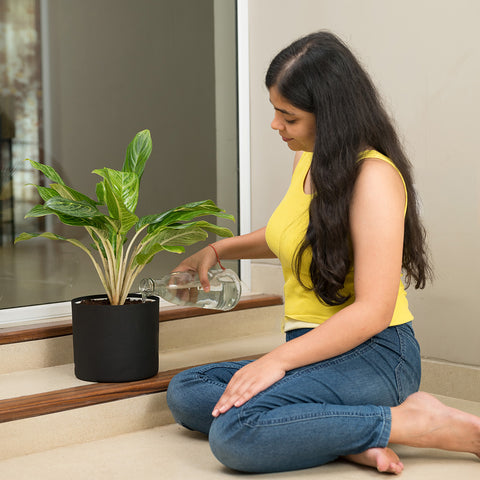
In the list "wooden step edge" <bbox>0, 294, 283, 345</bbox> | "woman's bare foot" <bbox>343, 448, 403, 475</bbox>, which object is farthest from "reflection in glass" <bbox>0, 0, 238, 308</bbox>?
"woman's bare foot" <bbox>343, 448, 403, 475</bbox>

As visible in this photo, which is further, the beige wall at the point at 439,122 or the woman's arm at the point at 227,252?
the beige wall at the point at 439,122

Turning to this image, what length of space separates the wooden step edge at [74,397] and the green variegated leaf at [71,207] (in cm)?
42

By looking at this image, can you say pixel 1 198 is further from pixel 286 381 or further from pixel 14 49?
pixel 286 381

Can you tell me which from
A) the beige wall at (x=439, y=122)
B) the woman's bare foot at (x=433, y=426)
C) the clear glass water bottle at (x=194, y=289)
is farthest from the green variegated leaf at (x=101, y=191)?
the beige wall at (x=439, y=122)

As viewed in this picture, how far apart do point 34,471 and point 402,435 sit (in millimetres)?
757

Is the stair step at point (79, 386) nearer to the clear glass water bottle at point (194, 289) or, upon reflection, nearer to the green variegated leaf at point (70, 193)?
the clear glass water bottle at point (194, 289)

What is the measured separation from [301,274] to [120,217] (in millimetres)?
459

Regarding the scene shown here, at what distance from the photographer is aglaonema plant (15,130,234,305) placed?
1580 mm

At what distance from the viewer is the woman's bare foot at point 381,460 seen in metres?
1.30

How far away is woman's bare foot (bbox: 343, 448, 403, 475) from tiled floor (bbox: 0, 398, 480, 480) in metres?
0.03

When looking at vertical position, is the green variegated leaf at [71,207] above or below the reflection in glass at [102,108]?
below

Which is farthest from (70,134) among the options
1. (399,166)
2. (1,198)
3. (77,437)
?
(399,166)

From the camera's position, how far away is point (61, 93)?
2.13 metres

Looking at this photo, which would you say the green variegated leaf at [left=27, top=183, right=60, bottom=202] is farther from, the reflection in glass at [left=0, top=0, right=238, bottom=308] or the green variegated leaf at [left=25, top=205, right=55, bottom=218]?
the reflection in glass at [left=0, top=0, right=238, bottom=308]
